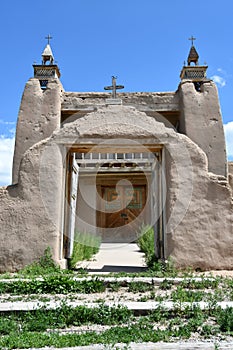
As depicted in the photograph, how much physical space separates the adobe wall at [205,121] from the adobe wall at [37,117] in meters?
3.70

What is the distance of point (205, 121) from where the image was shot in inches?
406

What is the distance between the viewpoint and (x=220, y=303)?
192 inches

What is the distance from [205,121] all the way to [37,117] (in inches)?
193

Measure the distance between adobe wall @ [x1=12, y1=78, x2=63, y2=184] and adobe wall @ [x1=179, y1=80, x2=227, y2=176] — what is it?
3698mm

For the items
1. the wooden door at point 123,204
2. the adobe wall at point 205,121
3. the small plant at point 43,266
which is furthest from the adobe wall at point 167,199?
the wooden door at point 123,204

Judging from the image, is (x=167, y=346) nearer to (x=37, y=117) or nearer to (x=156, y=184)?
(x=156, y=184)

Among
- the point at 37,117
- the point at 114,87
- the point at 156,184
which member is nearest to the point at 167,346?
the point at 156,184

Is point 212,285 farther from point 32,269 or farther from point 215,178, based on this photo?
point 32,269

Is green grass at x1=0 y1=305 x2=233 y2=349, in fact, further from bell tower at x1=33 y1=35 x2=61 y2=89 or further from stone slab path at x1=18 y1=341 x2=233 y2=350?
bell tower at x1=33 y1=35 x2=61 y2=89

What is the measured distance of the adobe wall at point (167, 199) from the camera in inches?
307

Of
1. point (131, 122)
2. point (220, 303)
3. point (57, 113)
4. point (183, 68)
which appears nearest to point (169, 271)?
point (220, 303)

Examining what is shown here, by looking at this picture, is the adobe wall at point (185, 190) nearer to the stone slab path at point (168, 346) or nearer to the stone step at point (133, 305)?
the stone step at point (133, 305)

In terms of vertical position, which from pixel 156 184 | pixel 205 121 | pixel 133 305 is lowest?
pixel 133 305

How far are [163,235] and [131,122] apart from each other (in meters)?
2.79
